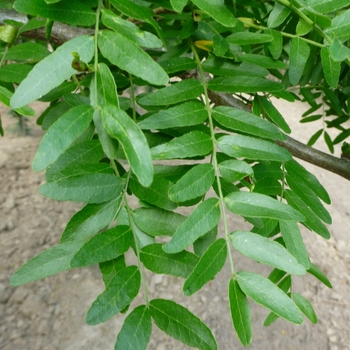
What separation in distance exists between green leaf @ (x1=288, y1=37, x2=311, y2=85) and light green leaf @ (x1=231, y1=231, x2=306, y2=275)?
0.24m

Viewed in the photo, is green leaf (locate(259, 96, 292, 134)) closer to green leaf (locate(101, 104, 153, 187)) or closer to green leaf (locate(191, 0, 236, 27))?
green leaf (locate(191, 0, 236, 27))

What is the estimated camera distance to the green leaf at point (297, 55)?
0.51m

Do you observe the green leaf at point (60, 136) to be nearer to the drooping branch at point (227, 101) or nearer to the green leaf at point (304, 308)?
the drooping branch at point (227, 101)

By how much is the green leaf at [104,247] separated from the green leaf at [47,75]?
0.15 meters

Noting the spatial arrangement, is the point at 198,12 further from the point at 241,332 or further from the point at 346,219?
the point at 346,219

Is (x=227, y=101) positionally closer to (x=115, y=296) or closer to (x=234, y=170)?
(x=234, y=170)

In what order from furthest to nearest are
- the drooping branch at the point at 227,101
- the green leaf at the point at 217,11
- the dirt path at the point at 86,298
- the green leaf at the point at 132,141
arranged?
the dirt path at the point at 86,298 < the drooping branch at the point at 227,101 < the green leaf at the point at 217,11 < the green leaf at the point at 132,141

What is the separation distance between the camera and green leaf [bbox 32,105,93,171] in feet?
1.05

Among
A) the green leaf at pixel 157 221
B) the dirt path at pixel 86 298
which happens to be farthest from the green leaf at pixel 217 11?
the dirt path at pixel 86 298

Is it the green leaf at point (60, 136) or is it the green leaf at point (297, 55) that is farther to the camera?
the green leaf at point (297, 55)

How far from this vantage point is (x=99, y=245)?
0.40 meters

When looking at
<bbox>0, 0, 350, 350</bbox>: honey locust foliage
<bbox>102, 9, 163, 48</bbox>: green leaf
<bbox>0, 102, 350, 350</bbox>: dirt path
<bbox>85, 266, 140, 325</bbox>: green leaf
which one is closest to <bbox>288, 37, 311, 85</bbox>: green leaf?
<bbox>0, 0, 350, 350</bbox>: honey locust foliage

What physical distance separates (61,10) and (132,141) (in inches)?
6.6

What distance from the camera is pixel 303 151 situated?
2.08 feet
